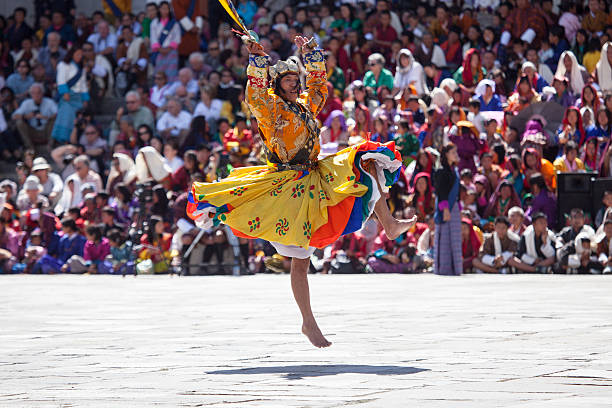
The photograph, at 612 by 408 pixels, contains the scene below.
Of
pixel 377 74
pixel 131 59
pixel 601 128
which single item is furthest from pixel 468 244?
pixel 131 59

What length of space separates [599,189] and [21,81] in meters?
11.7

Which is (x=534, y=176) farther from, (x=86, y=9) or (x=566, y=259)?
(x=86, y=9)

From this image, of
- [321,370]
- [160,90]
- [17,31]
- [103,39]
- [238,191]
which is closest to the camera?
[321,370]

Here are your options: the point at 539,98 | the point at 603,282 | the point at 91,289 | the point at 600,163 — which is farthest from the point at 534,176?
the point at 91,289

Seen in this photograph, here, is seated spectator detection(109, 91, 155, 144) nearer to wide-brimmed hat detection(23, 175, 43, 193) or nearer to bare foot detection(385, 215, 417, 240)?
→ wide-brimmed hat detection(23, 175, 43, 193)

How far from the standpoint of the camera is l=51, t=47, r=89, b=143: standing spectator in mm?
20906

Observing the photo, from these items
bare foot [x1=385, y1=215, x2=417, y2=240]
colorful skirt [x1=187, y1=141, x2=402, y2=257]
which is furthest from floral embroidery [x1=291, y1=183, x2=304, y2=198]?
bare foot [x1=385, y1=215, x2=417, y2=240]

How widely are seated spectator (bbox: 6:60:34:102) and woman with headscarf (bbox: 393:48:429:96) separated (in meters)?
7.27

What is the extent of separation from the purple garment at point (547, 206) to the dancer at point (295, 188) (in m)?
8.52

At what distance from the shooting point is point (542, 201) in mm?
15383

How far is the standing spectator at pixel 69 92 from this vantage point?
2091 centimetres

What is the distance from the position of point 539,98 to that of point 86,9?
38.2 ft

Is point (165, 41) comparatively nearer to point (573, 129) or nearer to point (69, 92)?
point (69, 92)

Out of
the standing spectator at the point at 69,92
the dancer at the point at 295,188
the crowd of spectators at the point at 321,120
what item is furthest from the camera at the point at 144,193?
the dancer at the point at 295,188
